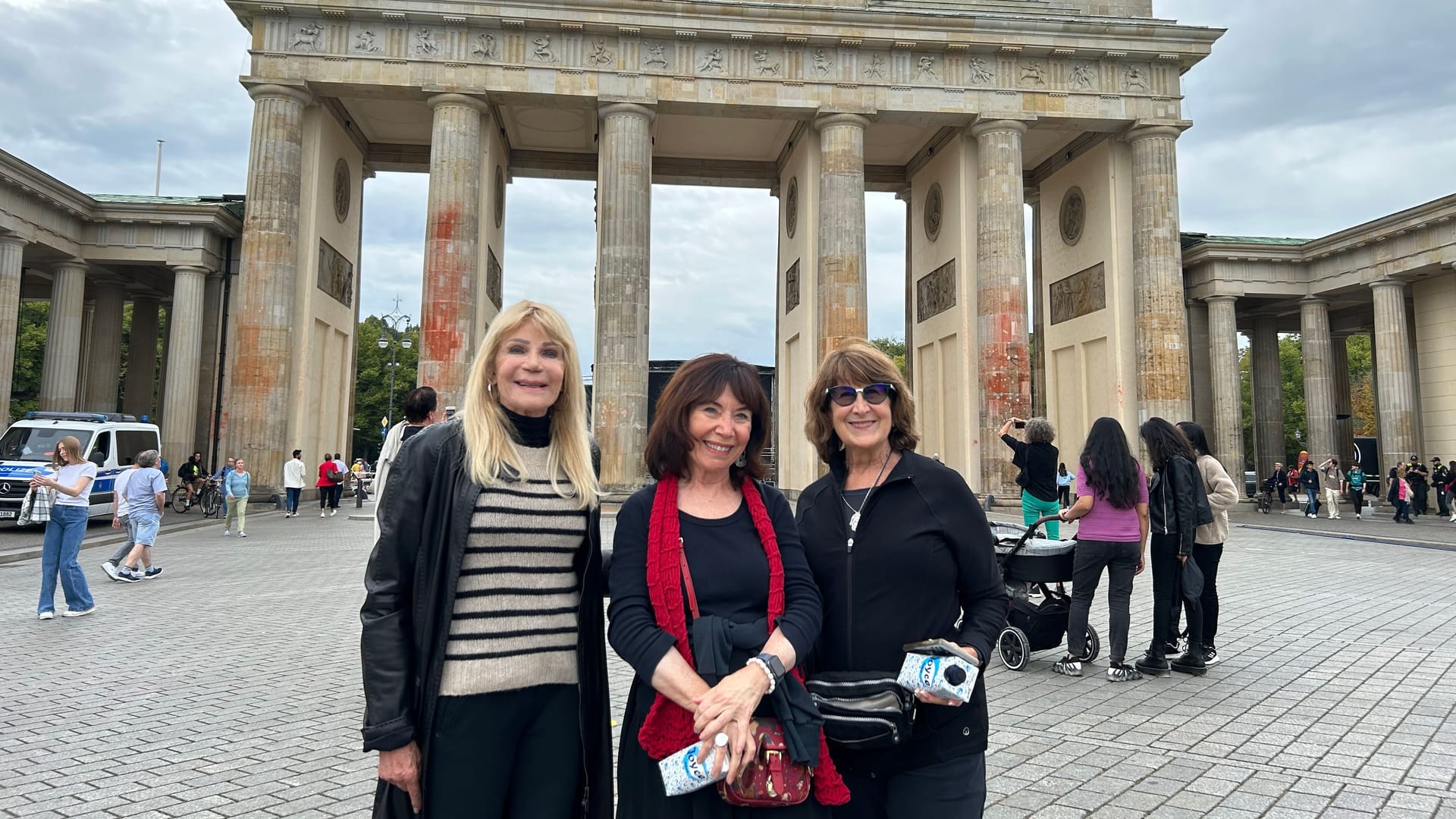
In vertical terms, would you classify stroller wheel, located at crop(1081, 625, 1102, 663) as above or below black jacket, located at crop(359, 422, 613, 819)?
below

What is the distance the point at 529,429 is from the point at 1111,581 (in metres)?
5.20

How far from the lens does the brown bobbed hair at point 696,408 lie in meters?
2.11

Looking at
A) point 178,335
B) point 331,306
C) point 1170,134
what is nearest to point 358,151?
point 331,306

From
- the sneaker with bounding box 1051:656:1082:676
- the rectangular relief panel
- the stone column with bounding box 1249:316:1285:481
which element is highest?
the rectangular relief panel

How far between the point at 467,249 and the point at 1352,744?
76.7 feet

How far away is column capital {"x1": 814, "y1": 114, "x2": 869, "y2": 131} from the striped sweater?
82.7 feet

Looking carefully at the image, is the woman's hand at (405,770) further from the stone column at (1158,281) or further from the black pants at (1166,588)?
the stone column at (1158,281)

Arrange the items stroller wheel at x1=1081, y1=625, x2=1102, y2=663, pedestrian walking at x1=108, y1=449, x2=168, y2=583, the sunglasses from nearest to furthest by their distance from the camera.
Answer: the sunglasses
stroller wheel at x1=1081, y1=625, x2=1102, y2=663
pedestrian walking at x1=108, y1=449, x2=168, y2=583

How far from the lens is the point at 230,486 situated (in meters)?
15.4

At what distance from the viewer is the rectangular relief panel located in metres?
27.5

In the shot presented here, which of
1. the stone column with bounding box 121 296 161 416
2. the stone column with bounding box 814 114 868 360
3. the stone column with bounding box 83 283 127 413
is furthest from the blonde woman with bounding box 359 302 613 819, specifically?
the stone column with bounding box 121 296 161 416

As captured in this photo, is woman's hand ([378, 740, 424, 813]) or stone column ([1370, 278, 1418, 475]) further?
stone column ([1370, 278, 1418, 475])

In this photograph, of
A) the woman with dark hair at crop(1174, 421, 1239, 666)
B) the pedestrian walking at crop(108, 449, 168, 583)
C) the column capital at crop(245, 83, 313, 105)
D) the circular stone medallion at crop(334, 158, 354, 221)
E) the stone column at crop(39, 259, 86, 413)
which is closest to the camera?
the woman with dark hair at crop(1174, 421, 1239, 666)

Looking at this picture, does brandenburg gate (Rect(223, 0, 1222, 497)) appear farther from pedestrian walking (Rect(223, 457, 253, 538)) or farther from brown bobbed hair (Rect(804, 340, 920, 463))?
brown bobbed hair (Rect(804, 340, 920, 463))
